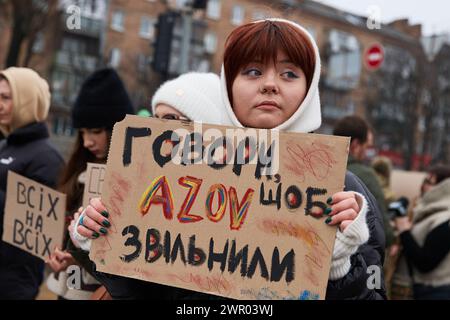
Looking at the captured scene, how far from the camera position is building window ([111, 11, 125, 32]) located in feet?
100

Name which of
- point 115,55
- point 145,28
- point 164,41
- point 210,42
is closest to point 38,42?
point 115,55

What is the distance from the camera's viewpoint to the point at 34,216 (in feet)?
7.86

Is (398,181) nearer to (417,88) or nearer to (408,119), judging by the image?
(417,88)

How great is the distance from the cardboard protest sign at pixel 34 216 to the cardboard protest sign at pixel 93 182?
10.1 inches

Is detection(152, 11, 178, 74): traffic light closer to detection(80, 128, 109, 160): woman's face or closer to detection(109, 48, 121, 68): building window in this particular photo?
detection(80, 128, 109, 160): woman's face

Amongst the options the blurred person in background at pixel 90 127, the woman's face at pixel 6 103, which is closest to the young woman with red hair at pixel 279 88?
the blurred person in background at pixel 90 127

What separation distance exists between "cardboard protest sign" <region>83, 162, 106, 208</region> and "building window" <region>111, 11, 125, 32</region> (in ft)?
97.3

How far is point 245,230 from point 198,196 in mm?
150

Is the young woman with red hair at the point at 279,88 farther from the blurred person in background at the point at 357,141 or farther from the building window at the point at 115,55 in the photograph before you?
the building window at the point at 115,55

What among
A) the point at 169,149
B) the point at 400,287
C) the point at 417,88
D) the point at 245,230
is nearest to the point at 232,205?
the point at 245,230

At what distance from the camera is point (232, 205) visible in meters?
1.41

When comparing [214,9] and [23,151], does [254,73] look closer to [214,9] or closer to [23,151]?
[23,151]

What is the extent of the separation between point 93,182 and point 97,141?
1.62 feet

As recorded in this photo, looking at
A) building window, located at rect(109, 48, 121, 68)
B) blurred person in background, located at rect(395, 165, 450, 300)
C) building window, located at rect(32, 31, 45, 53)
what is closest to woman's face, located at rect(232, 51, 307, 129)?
blurred person in background, located at rect(395, 165, 450, 300)
